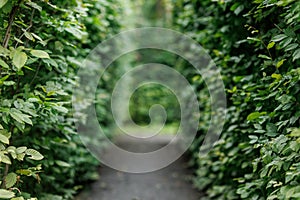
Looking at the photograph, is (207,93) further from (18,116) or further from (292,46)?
(18,116)

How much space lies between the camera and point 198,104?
5496 millimetres

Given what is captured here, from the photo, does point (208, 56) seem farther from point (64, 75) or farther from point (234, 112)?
point (64, 75)

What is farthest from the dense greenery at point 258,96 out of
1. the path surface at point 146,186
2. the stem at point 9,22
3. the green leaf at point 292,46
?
the stem at point 9,22

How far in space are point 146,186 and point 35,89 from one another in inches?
109

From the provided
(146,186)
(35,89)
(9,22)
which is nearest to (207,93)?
(146,186)

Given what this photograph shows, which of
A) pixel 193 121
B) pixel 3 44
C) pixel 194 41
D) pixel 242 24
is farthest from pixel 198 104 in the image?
pixel 3 44

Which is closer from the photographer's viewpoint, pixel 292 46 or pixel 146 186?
pixel 292 46

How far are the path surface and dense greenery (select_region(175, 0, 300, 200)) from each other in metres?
0.44

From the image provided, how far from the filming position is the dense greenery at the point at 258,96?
233 centimetres

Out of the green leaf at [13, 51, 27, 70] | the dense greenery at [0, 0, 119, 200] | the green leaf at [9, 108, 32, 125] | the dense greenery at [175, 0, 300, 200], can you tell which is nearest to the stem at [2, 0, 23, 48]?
the dense greenery at [0, 0, 119, 200]

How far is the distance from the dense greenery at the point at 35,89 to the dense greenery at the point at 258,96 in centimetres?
136

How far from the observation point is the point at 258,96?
2951mm

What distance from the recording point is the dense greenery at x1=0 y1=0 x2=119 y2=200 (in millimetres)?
2316

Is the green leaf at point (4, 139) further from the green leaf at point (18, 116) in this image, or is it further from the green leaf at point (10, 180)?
the green leaf at point (10, 180)
